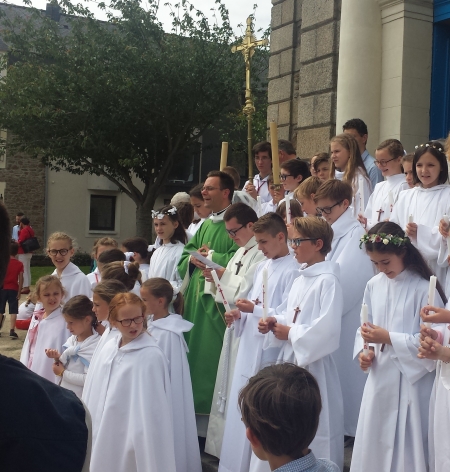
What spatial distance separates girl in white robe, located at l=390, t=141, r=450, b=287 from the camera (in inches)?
186

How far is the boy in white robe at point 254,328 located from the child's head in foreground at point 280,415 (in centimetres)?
247

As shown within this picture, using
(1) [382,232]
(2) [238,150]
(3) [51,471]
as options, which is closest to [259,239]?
(1) [382,232]

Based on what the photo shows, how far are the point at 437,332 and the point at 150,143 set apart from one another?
2078 centimetres

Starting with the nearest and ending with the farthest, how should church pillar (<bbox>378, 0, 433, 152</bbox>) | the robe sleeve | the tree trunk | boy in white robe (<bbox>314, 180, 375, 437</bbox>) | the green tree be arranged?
the robe sleeve, boy in white robe (<bbox>314, 180, 375, 437</bbox>), church pillar (<bbox>378, 0, 433, 152</bbox>), the green tree, the tree trunk

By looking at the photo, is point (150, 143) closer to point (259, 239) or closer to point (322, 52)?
point (322, 52)

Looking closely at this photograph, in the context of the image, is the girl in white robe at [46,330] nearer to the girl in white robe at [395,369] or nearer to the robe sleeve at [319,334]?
the robe sleeve at [319,334]

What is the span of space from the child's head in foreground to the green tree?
19.7m

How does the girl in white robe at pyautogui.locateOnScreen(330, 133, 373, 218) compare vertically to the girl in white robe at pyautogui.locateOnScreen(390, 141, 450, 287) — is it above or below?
above

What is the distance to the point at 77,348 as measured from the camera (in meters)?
5.41

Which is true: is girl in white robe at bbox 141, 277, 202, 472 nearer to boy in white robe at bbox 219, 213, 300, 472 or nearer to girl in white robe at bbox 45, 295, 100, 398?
boy in white robe at bbox 219, 213, 300, 472

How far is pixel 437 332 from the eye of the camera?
382cm

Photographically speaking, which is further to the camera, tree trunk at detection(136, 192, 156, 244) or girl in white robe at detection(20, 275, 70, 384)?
tree trunk at detection(136, 192, 156, 244)

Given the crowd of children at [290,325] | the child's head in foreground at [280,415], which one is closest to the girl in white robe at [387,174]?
the crowd of children at [290,325]

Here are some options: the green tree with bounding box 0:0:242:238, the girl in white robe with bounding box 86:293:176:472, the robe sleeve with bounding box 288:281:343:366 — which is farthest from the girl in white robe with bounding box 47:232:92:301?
the green tree with bounding box 0:0:242:238
